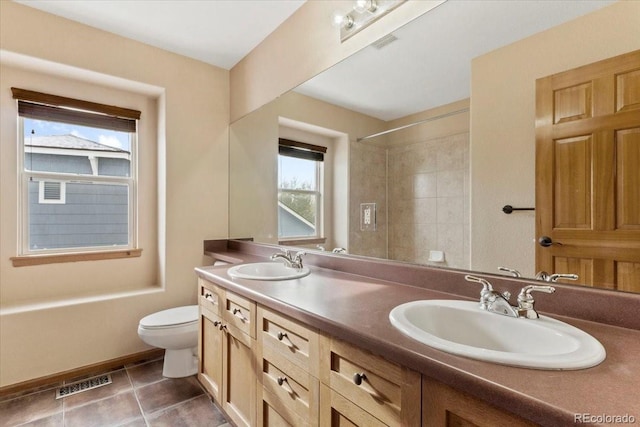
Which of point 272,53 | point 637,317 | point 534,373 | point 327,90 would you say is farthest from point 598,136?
point 272,53

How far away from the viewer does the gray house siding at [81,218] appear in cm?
223

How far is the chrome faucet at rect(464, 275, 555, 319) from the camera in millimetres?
918

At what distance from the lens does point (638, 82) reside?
2.92 ft

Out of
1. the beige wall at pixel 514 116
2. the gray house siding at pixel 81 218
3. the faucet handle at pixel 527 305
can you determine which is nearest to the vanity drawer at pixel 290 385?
the faucet handle at pixel 527 305

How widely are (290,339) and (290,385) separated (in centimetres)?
18

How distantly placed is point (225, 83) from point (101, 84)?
3.18 ft

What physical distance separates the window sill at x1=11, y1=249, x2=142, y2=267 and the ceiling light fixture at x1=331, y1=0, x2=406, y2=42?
7.63 ft

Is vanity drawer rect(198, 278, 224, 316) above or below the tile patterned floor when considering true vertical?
above

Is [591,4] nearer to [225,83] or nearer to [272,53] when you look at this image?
[272,53]

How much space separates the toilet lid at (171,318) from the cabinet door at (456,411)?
182 cm

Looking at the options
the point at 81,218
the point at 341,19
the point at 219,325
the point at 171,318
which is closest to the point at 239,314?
the point at 219,325

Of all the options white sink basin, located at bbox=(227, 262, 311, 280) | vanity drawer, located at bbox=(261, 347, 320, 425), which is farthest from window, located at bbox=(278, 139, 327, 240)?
vanity drawer, located at bbox=(261, 347, 320, 425)

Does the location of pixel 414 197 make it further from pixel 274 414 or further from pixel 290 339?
pixel 274 414

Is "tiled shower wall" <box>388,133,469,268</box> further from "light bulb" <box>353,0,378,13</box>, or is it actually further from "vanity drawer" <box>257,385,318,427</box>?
"vanity drawer" <box>257,385,318,427</box>
